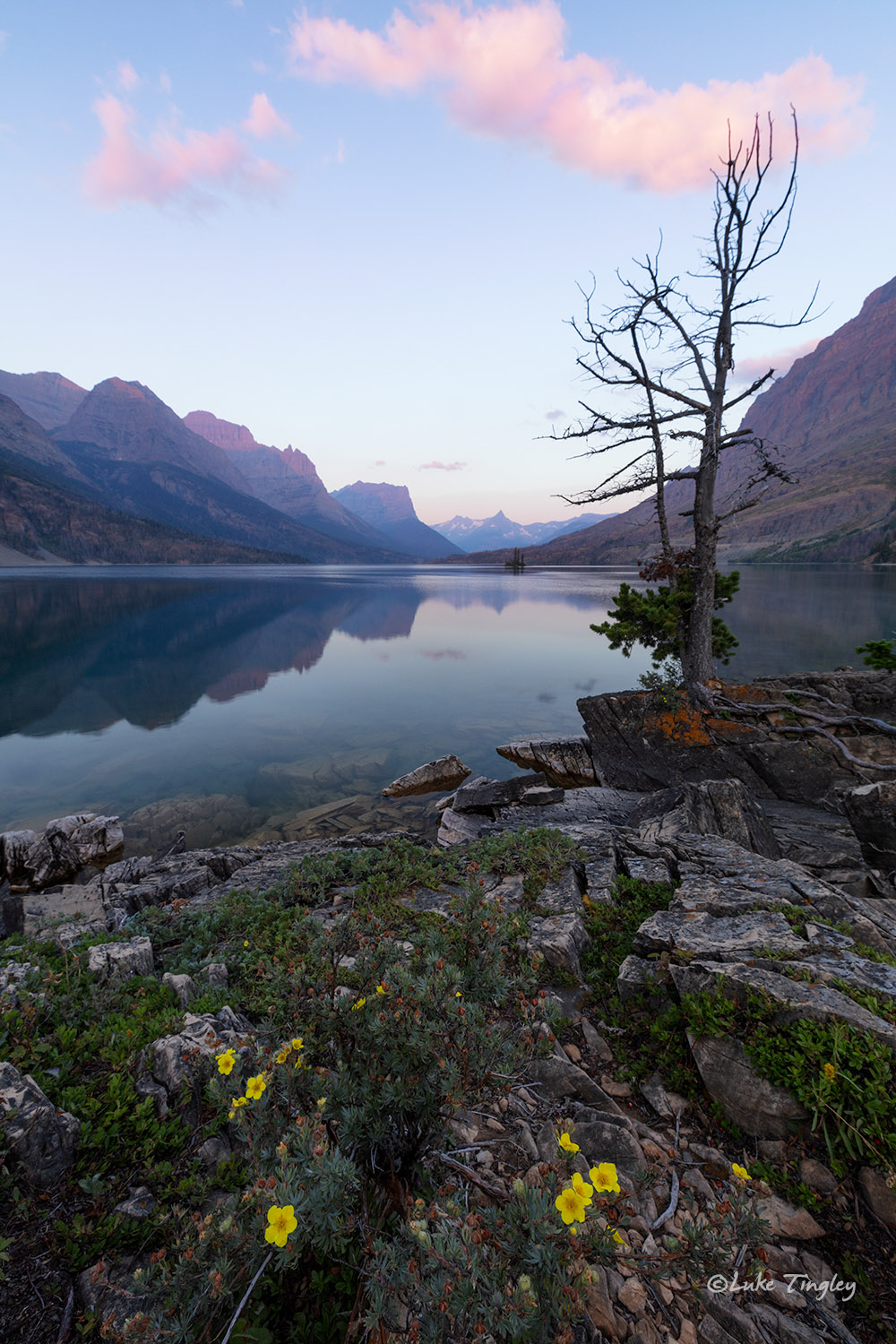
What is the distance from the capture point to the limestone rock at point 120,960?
544cm

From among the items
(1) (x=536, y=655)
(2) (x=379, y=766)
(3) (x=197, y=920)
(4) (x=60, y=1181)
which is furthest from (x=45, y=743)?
(1) (x=536, y=655)

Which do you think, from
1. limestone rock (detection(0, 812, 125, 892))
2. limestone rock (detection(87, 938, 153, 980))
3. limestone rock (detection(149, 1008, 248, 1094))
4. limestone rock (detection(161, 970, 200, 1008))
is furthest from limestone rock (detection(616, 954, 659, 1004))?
limestone rock (detection(0, 812, 125, 892))

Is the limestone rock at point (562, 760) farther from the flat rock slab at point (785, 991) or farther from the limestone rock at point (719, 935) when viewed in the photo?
the flat rock slab at point (785, 991)

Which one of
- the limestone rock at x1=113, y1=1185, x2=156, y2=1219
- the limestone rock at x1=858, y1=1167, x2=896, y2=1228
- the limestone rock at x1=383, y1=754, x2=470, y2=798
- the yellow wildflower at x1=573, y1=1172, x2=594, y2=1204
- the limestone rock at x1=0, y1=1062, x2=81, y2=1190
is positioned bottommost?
the limestone rock at x1=383, y1=754, x2=470, y2=798

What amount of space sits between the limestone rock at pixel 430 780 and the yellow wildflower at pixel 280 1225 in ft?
46.6

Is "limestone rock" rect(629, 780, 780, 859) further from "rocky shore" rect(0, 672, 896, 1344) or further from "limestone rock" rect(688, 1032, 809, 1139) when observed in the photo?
"limestone rock" rect(688, 1032, 809, 1139)

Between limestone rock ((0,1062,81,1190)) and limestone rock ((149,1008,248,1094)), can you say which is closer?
limestone rock ((0,1062,81,1190))

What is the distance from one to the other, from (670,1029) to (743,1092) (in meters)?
0.75

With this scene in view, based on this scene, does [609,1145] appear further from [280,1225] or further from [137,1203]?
[137,1203]

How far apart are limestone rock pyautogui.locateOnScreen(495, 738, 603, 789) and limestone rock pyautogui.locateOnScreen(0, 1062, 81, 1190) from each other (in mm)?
13872

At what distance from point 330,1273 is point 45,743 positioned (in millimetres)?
24264

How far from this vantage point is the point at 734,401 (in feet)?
42.9

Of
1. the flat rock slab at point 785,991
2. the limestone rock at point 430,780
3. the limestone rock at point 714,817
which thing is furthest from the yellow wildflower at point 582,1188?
the limestone rock at point 430,780

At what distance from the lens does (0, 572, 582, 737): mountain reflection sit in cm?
2673
